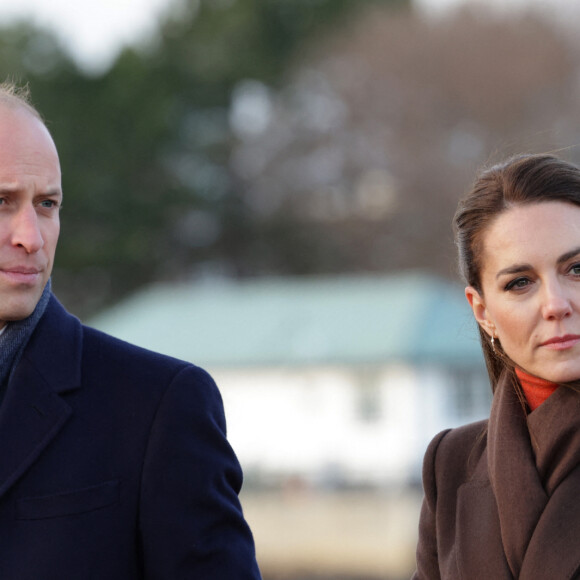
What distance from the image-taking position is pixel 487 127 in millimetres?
40312

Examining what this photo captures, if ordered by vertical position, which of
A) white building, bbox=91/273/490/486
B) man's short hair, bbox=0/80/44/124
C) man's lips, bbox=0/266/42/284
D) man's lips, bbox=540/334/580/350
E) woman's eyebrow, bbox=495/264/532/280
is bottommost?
man's lips, bbox=540/334/580/350

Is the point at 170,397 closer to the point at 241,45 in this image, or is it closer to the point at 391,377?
the point at 391,377

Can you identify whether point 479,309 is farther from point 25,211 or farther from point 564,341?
point 25,211

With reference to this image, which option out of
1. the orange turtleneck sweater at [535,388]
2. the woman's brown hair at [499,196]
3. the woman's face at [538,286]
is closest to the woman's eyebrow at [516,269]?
the woman's face at [538,286]

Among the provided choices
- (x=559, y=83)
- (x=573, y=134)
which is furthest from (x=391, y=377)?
(x=559, y=83)

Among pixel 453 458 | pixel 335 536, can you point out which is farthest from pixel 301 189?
pixel 453 458

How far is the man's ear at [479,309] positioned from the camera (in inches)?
110

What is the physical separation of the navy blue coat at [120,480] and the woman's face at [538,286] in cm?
66

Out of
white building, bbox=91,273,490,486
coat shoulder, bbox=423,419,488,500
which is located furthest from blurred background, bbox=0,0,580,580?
coat shoulder, bbox=423,419,488,500

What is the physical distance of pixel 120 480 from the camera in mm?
2641

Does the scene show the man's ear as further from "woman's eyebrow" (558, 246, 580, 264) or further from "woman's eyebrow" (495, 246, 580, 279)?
"woman's eyebrow" (558, 246, 580, 264)

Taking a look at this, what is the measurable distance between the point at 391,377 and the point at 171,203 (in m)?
11.8

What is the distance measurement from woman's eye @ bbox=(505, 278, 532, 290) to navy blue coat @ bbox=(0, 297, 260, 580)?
0.68 m

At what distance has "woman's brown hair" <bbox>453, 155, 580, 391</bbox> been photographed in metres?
2.68
